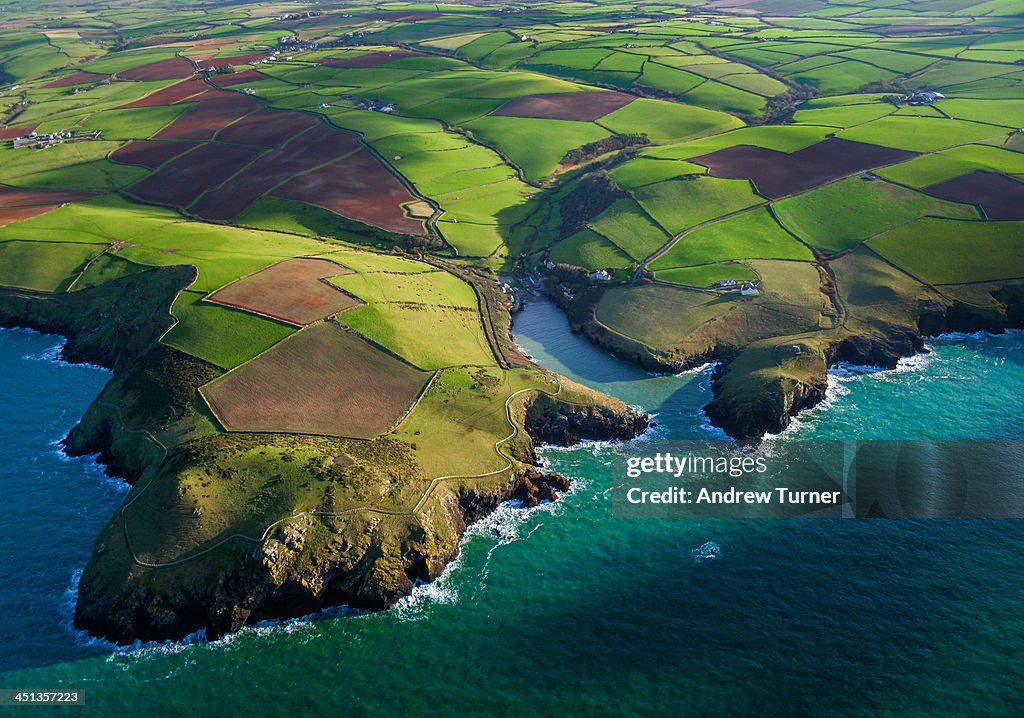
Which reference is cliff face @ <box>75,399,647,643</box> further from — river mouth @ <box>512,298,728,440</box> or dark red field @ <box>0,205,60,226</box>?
dark red field @ <box>0,205,60,226</box>

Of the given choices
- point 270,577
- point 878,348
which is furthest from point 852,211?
point 270,577

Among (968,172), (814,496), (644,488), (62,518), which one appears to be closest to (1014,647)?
(814,496)

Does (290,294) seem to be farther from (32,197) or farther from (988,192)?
(988,192)

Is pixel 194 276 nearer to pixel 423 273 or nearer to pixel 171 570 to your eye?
pixel 423 273

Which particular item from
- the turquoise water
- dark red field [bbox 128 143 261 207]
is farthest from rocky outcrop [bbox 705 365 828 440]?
dark red field [bbox 128 143 261 207]

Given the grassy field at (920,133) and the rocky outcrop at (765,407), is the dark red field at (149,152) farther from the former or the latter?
the grassy field at (920,133)

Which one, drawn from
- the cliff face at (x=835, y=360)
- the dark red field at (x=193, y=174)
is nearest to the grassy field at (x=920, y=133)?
the cliff face at (x=835, y=360)
